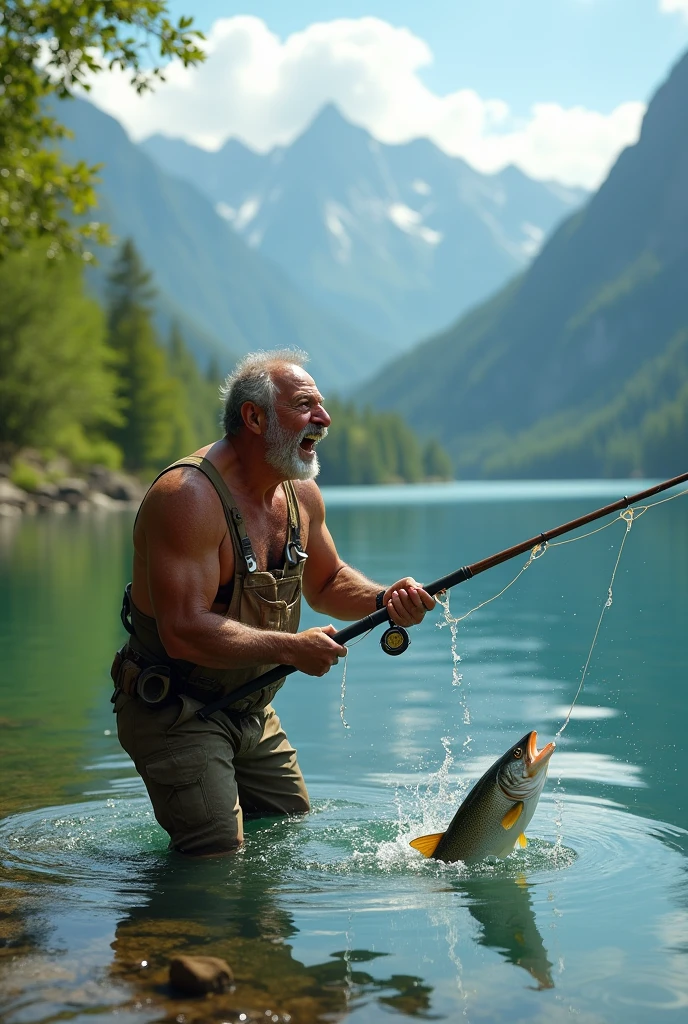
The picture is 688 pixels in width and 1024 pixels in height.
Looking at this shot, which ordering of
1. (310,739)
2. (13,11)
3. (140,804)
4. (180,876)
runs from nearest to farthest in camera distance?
(180,876) → (140,804) → (310,739) → (13,11)

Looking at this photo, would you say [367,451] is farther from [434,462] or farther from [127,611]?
[127,611]

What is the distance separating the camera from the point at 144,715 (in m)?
6.35

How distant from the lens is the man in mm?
6027

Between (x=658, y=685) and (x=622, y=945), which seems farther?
(x=658, y=685)

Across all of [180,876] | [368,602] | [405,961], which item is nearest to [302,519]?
[368,602]

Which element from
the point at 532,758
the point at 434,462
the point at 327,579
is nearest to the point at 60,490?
the point at 327,579

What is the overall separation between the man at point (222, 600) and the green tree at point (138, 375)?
77054 mm

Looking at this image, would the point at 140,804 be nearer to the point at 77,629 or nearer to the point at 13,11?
the point at 77,629

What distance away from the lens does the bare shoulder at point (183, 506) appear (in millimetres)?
6031

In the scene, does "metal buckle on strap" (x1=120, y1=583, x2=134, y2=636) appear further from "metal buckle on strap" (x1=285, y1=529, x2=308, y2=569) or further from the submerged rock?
the submerged rock

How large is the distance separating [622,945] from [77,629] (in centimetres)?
1257

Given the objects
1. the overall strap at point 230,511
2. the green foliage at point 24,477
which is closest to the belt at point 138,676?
the overall strap at point 230,511

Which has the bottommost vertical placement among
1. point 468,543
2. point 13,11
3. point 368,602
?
point 368,602

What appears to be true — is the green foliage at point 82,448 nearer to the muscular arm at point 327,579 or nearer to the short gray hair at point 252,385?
the muscular arm at point 327,579
